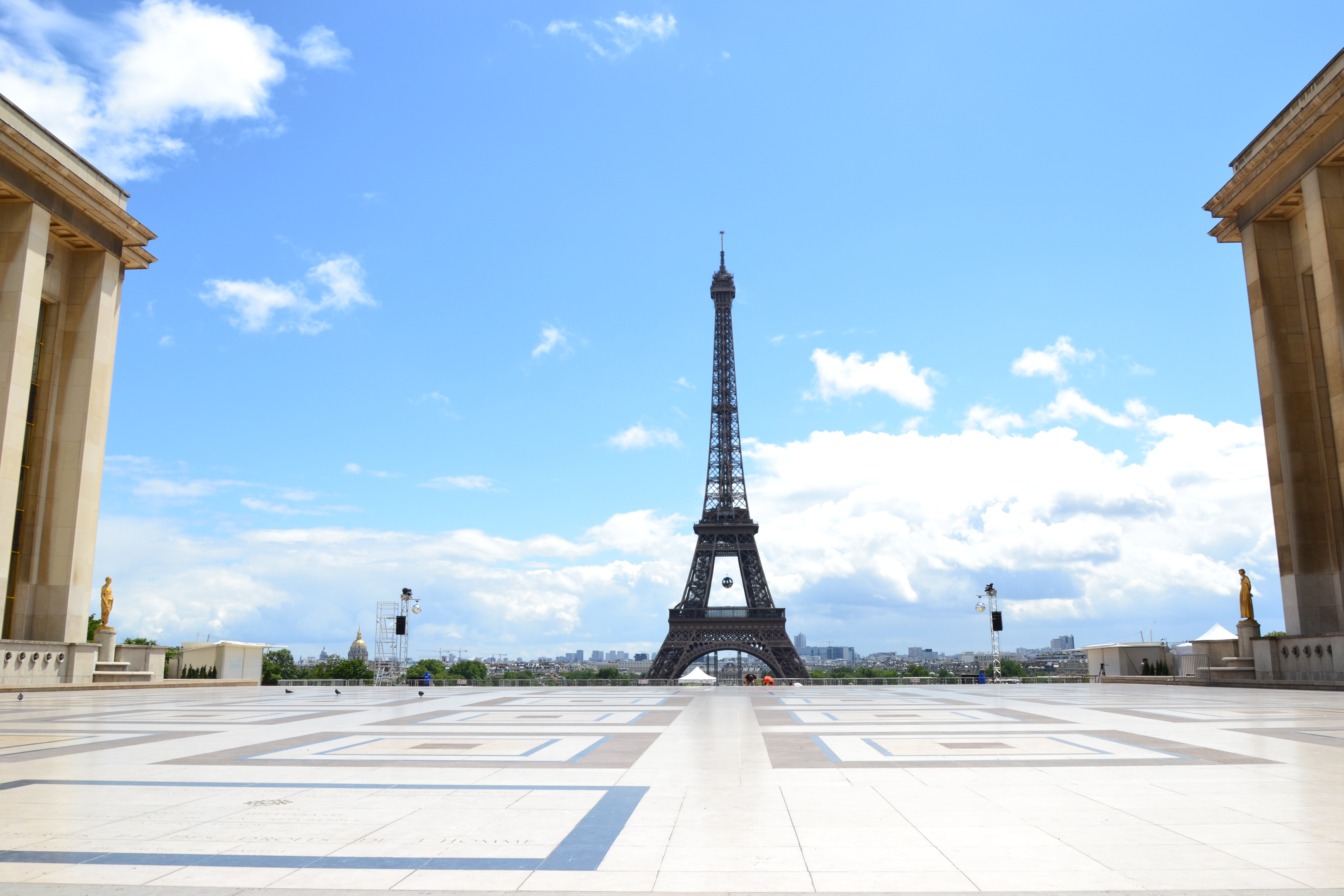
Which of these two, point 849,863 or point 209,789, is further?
point 209,789

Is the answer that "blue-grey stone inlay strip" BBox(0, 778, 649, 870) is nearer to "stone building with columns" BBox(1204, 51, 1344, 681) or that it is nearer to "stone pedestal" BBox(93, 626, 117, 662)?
"stone building with columns" BBox(1204, 51, 1344, 681)

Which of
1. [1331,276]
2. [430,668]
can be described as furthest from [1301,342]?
[430,668]

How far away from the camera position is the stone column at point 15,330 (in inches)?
1161

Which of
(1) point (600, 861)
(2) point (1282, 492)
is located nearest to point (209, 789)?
(1) point (600, 861)

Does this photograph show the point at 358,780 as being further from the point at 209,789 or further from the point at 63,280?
the point at 63,280

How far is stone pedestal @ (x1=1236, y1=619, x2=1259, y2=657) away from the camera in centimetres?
3142

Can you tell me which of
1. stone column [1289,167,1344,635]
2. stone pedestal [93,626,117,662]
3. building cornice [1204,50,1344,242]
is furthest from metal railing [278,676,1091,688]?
building cornice [1204,50,1344,242]

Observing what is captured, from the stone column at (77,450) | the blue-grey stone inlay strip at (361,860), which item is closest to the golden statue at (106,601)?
the stone column at (77,450)

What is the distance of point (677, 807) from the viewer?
6.98 metres

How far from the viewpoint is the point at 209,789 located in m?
7.73

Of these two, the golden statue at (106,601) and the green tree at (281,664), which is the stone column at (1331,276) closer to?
the golden statue at (106,601)

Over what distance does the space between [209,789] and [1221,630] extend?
4196 centimetres

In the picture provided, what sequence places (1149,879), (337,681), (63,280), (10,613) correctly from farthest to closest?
(337,681) < (63,280) < (10,613) < (1149,879)

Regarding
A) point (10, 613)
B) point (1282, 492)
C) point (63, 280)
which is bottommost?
point (10, 613)
